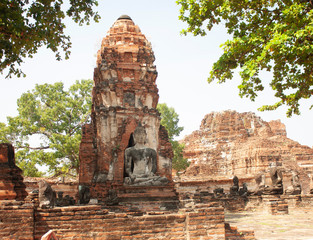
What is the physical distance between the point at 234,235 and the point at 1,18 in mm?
6511

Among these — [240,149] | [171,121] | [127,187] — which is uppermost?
[171,121]

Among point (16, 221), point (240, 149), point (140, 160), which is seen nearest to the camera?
→ point (16, 221)

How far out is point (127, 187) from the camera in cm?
1176

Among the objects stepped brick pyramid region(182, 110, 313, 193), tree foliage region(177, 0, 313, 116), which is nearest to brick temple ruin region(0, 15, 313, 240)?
tree foliage region(177, 0, 313, 116)

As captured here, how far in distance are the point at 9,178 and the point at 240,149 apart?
2018 inches

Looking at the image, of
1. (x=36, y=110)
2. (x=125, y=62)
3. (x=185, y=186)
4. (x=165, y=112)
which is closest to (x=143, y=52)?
(x=125, y=62)

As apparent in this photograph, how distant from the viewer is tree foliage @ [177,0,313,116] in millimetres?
6848

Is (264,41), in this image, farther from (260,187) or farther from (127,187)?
(260,187)

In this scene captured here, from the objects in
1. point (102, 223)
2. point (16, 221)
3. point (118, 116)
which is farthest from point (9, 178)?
point (118, 116)

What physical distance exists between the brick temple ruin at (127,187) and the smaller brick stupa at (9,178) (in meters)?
0.02

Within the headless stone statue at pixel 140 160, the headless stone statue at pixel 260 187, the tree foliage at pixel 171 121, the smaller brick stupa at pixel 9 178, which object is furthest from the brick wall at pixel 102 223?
the tree foliage at pixel 171 121

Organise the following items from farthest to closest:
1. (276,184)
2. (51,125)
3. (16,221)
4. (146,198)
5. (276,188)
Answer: (51,125) → (276,184) → (276,188) → (146,198) → (16,221)

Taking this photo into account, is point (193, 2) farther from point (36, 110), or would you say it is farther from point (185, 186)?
point (36, 110)

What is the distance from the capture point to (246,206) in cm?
1562
